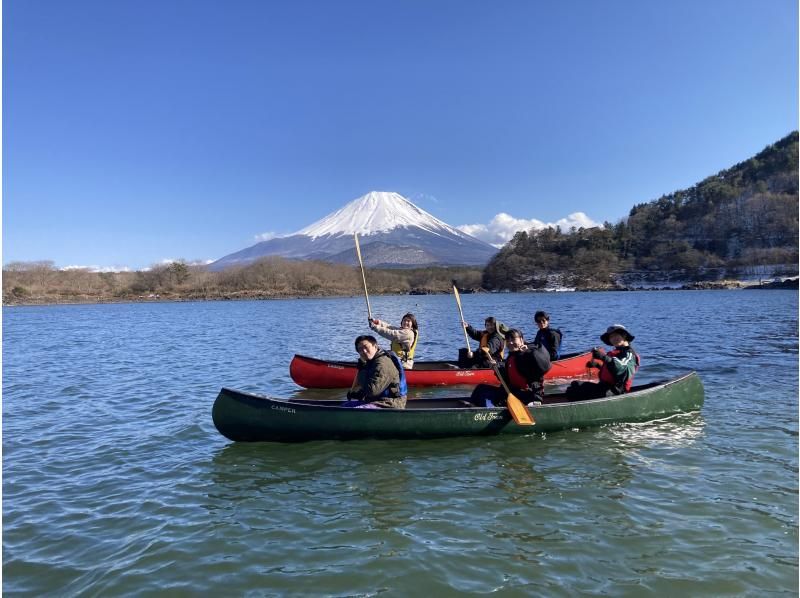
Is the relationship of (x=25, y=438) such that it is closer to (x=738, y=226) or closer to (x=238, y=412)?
(x=238, y=412)

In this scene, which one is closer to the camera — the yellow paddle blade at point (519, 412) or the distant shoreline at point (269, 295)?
the yellow paddle blade at point (519, 412)

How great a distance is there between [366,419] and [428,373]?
6.00 meters

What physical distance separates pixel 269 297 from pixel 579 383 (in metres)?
137

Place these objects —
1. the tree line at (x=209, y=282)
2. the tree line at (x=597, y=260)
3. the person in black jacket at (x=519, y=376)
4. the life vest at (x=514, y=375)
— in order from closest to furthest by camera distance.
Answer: the person in black jacket at (x=519, y=376) < the life vest at (x=514, y=375) < the tree line at (x=597, y=260) < the tree line at (x=209, y=282)

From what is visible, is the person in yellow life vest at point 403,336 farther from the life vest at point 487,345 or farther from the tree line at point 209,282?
the tree line at point 209,282

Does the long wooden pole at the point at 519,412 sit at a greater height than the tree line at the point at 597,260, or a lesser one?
lesser

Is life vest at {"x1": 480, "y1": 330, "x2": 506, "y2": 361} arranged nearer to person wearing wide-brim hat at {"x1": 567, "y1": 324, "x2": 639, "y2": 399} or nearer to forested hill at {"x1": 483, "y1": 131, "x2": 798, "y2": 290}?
person wearing wide-brim hat at {"x1": 567, "y1": 324, "x2": 639, "y2": 399}

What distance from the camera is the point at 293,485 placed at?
7848mm

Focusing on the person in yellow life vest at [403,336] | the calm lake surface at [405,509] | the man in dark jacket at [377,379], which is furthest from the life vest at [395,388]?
the person in yellow life vest at [403,336]

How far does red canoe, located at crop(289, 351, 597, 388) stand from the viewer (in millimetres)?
15102

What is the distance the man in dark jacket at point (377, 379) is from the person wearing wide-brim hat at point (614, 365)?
3663mm

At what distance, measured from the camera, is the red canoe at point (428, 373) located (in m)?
15.1

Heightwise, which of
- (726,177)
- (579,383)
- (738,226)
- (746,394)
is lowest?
(746,394)

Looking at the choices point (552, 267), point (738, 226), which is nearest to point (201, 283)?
point (552, 267)
